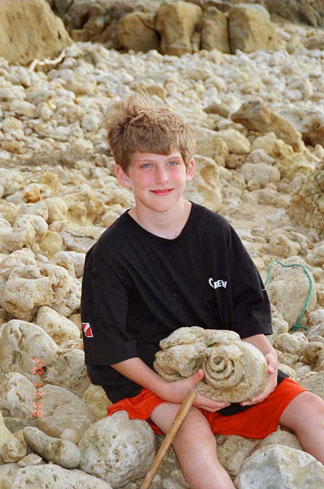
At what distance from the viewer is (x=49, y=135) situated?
740cm

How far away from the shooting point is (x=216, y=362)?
2.59 m

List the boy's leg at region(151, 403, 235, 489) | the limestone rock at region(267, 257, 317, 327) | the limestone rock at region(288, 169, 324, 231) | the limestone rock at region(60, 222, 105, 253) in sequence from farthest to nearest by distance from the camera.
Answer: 1. the limestone rock at region(288, 169, 324, 231)
2. the limestone rock at region(60, 222, 105, 253)
3. the limestone rock at region(267, 257, 317, 327)
4. the boy's leg at region(151, 403, 235, 489)

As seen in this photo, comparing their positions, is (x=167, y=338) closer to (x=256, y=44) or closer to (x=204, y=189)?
(x=204, y=189)

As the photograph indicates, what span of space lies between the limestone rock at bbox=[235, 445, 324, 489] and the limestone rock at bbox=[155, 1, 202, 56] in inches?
450

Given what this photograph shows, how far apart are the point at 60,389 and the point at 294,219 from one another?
3.55 metres

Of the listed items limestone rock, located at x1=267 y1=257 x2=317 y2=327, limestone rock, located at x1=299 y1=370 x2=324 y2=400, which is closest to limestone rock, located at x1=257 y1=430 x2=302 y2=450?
limestone rock, located at x1=299 y1=370 x2=324 y2=400

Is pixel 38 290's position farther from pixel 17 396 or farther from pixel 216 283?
pixel 216 283

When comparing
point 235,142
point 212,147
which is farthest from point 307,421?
point 235,142

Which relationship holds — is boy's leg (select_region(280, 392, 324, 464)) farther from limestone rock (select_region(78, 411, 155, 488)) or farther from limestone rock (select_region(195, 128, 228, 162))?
limestone rock (select_region(195, 128, 228, 162))

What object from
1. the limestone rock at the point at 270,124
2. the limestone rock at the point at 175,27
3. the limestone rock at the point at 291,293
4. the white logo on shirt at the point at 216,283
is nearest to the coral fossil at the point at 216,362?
the white logo on shirt at the point at 216,283

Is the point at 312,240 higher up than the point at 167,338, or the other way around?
the point at 167,338

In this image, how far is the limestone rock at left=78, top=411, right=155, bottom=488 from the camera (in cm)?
254

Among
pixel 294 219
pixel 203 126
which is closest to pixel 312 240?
pixel 294 219

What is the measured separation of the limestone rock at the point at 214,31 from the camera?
13.7 metres
